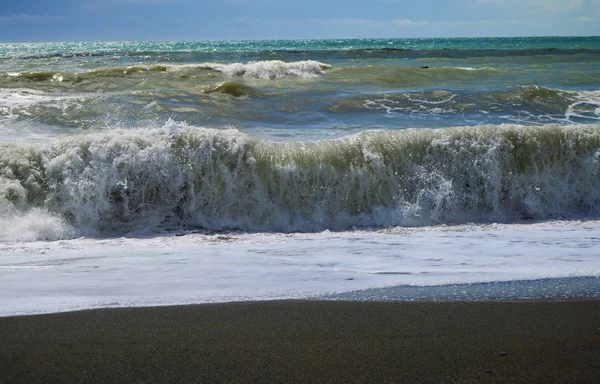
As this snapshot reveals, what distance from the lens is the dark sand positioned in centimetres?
338

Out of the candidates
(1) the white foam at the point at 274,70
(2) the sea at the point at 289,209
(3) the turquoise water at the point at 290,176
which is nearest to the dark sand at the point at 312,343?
(2) the sea at the point at 289,209

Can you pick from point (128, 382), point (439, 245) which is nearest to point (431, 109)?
point (439, 245)

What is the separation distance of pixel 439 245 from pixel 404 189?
182cm

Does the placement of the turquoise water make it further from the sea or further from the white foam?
the white foam

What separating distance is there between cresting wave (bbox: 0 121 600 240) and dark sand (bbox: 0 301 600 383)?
3331 millimetres

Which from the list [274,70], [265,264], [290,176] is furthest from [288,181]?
[274,70]

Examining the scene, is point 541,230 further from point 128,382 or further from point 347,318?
point 128,382

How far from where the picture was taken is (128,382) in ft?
10.7

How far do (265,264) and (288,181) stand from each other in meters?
2.52

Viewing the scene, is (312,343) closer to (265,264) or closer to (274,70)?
(265,264)

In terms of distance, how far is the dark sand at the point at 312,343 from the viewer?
3377 millimetres

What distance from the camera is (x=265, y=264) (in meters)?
5.79

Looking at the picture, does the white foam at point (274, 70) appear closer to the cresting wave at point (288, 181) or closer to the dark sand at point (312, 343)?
the cresting wave at point (288, 181)

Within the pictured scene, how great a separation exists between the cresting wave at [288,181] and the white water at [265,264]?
0.60 m
